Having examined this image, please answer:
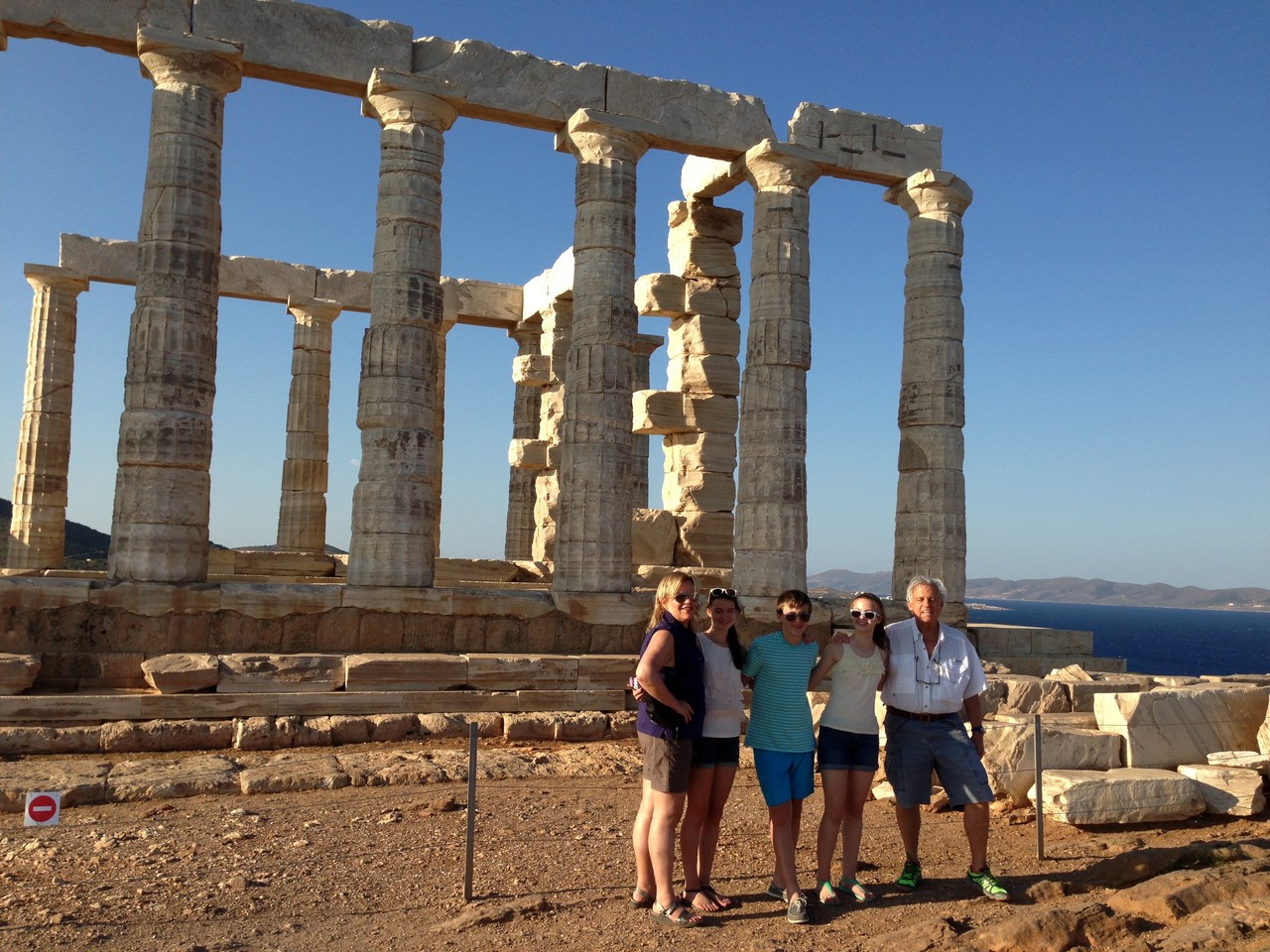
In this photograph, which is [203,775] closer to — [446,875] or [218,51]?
[446,875]

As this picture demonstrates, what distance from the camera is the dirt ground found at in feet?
19.0

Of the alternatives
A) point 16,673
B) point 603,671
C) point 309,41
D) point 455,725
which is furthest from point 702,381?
point 16,673

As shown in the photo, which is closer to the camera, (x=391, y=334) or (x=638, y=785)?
(x=638, y=785)

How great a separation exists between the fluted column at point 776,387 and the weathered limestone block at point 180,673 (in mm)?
7517

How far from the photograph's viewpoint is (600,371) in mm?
15211

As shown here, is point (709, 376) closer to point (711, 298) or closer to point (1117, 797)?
point (711, 298)

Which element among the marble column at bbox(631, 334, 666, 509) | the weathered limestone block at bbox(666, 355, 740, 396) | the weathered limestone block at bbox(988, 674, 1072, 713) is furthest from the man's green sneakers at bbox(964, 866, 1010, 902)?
the marble column at bbox(631, 334, 666, 509)

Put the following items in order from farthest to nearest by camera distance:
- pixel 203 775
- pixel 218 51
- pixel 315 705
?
pixel 218 51 → pixel 315 705 → pixel 203 775

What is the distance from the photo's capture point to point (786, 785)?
619 cm

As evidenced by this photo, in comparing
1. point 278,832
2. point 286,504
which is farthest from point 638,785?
point 286,504

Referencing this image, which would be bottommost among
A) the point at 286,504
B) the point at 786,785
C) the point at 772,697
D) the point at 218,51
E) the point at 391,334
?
the point at 786,785

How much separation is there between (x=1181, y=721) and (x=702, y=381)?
37.9 ft

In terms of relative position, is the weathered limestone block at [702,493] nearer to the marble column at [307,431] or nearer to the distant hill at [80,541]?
the marble column at [307,431]

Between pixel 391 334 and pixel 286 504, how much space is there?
10.4 m
